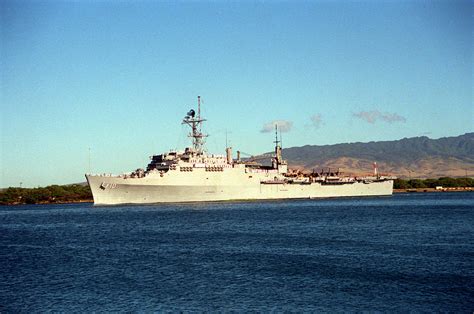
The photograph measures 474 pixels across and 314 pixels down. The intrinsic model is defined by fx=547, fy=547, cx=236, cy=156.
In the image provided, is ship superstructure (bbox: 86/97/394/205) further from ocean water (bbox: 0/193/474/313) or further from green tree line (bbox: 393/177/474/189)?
green tree line (bbox: 393/177/474/189)

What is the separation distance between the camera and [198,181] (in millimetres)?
73688

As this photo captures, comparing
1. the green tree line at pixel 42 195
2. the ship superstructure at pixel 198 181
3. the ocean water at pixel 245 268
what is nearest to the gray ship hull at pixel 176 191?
the ship superstructure at pixel 198 181

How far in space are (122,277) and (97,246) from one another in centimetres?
1155

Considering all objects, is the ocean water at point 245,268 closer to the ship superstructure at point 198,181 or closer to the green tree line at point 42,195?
the ship superstructure at point 198,181

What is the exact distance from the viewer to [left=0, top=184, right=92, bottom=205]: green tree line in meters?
118

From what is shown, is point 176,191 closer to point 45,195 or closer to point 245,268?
point 245,268

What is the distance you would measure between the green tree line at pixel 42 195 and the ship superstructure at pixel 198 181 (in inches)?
1932

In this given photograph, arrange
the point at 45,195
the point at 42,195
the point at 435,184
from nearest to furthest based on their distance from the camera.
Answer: the point at 42,195 < the point at 45,195 < the point at 435,184

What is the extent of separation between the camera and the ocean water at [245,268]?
19.8m

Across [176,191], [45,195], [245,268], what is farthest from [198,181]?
[45,195]

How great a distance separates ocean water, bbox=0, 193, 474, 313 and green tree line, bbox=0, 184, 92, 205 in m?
75.0

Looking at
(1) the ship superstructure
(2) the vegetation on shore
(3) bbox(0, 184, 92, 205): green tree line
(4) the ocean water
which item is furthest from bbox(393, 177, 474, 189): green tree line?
(4) the ocean water

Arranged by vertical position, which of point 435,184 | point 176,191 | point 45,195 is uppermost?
point 435,184

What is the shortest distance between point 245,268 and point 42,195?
103m
